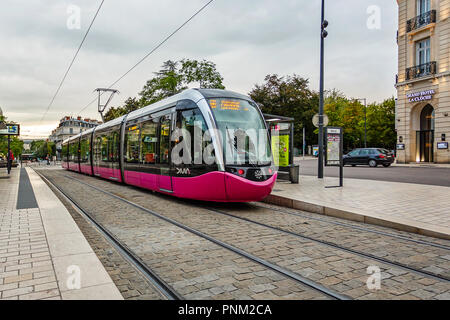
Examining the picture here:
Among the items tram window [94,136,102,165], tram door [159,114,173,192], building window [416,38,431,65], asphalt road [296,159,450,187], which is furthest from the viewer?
building window [416,38,431,65]

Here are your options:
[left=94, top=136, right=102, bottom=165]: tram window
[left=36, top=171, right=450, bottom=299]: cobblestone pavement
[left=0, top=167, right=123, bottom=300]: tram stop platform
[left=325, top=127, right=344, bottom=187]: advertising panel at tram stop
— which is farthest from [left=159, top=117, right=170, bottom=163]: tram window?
[left=94, top=136, right=102, bottom=165]: tram window

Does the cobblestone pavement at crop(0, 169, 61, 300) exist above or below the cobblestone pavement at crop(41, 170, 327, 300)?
above

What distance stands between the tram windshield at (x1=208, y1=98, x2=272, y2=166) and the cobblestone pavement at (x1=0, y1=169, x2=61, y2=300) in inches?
154

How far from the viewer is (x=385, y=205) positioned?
25.3ft

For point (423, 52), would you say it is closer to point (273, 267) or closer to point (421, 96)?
point (421, 96)

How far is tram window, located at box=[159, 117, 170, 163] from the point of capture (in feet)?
30.3

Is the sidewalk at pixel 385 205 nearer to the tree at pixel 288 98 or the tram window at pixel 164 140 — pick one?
the tram window at pixel 164 140

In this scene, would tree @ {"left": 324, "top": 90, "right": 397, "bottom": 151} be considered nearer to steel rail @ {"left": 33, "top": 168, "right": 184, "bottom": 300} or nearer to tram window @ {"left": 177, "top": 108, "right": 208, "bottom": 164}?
tram window @ {"left": 177, "top": 108, "right": 208, "bottom": 164}

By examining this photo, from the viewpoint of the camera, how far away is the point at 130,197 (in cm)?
1028

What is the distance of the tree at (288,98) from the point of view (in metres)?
57.3

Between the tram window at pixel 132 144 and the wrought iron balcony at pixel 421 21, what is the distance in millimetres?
26318

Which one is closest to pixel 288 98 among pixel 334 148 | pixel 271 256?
pixel 334 148
